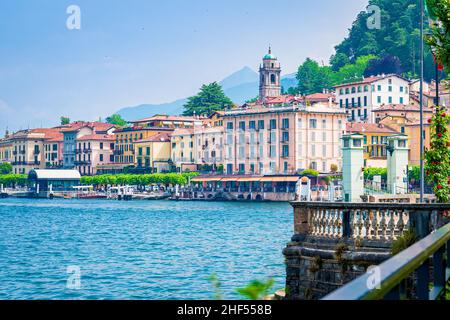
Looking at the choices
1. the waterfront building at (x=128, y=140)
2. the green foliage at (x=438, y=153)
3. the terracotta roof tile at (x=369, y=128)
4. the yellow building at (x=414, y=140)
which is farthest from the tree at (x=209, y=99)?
the green foliage at (x=438, y=153)

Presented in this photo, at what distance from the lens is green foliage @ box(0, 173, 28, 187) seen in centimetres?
18350

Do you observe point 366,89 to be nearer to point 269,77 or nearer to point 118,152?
point 269,77

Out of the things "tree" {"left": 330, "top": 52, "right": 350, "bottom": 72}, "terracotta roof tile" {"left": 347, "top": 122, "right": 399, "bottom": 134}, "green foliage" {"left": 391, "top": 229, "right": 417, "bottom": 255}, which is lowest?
"green foliage" {"left": 391, "top": 229, "right": 417, "bottom": 255}

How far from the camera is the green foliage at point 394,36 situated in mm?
166375

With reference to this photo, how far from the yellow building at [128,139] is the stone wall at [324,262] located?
5808 inches

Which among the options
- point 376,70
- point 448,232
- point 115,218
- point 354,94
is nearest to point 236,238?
point 115,218

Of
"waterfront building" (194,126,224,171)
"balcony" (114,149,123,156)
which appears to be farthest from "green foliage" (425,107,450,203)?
"balcony" (114,149,123,156)

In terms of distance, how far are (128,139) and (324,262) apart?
513ft

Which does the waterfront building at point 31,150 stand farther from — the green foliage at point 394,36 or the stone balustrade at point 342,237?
the stone balustrade at point 342,237

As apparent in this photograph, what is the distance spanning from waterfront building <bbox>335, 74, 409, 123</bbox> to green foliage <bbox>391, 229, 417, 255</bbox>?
12569cm

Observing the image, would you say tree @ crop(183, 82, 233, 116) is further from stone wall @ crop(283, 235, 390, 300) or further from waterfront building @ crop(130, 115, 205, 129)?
stone wall @ crop(283, 235, 390, 300)

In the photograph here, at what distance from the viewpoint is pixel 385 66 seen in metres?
156

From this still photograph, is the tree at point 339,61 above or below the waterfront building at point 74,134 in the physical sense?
above

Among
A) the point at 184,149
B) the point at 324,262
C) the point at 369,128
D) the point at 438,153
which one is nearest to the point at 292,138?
the point at 369,128
